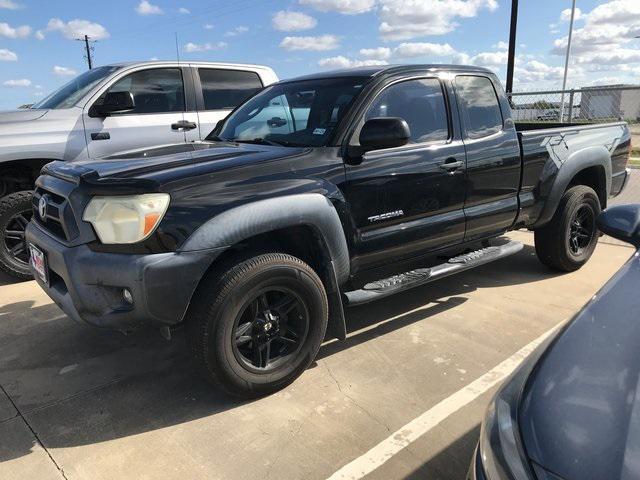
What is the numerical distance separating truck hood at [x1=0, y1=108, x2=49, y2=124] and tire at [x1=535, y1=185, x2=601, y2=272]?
4.88 meters

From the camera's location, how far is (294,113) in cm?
378

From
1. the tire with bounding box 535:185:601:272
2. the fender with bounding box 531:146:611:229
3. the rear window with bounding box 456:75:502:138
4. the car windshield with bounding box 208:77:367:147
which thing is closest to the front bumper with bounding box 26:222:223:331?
the car windshield with bounding box 208:77:367:147

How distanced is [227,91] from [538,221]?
3.73 meters

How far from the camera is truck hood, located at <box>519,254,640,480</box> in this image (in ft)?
4.38

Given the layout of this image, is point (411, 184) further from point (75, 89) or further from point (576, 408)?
point (75, 89)

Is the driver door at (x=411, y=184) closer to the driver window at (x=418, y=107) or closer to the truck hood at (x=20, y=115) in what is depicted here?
the driver window at (x=418, y=107)

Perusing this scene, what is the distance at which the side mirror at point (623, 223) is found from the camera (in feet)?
7.97

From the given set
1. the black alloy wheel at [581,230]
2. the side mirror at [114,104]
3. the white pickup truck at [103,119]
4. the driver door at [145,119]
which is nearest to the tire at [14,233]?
the white pickup truck at [103,119]

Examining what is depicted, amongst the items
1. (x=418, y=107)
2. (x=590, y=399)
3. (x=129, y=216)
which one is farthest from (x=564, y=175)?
(x=129, y=216)

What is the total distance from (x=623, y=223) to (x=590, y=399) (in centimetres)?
131

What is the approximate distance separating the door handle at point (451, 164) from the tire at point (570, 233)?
5.18ft

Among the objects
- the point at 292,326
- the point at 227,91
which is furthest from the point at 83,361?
the point at 227,91

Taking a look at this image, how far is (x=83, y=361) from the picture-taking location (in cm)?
351

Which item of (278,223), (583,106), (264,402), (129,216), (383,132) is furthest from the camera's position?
(583,106)
